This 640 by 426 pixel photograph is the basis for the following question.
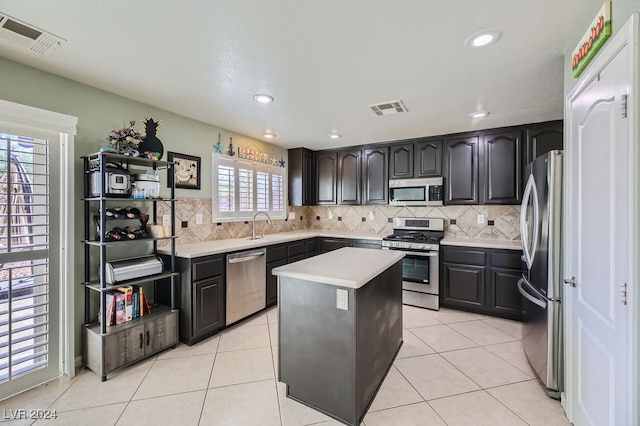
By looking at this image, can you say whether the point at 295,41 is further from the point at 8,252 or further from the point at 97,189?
the point at 8,252

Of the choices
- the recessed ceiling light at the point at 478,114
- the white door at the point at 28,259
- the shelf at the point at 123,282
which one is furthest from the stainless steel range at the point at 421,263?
the white door at the point at 28,259

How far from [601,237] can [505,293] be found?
234 cm

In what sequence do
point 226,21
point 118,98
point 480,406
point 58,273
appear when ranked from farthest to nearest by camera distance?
point 118,98 → point 58,273 → point 480,406 → point 226,21

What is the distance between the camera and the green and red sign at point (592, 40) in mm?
1275

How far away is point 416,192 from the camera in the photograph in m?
4.14

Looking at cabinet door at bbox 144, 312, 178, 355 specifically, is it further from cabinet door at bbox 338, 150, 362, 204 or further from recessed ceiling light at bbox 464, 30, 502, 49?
recessed ceiling light at bbox 464, 30, 502, 49

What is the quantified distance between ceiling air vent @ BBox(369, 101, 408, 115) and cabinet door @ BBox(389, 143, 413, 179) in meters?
1.31

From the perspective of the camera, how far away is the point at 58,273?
2.23 m

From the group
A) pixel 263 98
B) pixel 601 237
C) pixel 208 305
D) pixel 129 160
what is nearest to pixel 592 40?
pixel 601 237

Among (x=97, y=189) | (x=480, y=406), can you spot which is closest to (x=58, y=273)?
(x=97, y=189)

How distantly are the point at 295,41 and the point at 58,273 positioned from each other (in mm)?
2555

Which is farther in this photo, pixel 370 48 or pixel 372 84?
pixel 372 84

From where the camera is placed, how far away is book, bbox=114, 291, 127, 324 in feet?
7.81

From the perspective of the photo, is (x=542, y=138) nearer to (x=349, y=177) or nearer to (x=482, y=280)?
(x=482, y=280)
